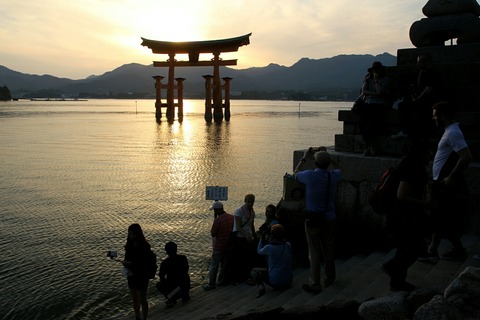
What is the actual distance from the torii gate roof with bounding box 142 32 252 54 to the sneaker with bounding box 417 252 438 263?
3781 cm

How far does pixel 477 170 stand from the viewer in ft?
17.6

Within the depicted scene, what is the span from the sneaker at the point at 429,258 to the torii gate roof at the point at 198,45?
3781 centimetres

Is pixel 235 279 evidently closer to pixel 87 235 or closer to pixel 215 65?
pixel 87 235

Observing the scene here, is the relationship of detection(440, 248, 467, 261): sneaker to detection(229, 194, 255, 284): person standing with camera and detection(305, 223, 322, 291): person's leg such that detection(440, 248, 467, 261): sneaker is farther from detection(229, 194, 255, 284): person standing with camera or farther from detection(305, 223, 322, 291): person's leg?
detection(229, 194, 255, 284): person standing with camera

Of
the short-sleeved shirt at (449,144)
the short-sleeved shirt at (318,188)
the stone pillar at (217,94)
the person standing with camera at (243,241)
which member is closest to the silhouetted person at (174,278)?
the person standing with camera at (243,241)

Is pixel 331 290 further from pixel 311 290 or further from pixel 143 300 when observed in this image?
pixel 143 300

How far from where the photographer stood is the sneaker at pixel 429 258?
14.3 feet

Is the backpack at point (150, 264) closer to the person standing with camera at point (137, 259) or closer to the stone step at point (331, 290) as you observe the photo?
the person standing with camera at point (137, 259)

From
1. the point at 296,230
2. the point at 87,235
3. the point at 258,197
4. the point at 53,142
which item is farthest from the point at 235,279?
the point at 53,142

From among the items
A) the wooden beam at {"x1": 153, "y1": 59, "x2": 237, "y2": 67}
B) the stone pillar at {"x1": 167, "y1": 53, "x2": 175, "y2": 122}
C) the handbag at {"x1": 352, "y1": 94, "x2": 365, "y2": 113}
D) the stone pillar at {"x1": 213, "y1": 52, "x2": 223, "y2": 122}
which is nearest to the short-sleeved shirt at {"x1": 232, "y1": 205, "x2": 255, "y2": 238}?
the handbag at {"x1": 352, "y1": 94, "x2": 365, "y2": 113}

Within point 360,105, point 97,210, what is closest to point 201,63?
point 97,210

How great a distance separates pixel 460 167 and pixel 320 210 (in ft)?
4.00

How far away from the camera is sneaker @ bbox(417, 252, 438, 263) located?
4.34 metres

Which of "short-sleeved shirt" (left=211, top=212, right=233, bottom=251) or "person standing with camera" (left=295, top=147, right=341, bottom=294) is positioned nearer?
"person standing with camera" (left=295, top=147, right=341, bottom=294)
